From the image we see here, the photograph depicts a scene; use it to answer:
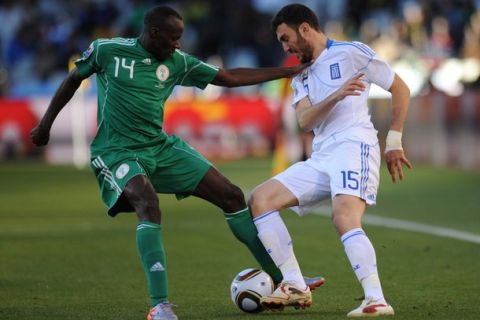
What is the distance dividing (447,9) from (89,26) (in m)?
8.40

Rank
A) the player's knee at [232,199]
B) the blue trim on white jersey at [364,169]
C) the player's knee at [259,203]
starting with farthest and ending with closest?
the player's knee at [232,199]
the player's knee at [259,203]
the blue trim on white jersey at [364,169]

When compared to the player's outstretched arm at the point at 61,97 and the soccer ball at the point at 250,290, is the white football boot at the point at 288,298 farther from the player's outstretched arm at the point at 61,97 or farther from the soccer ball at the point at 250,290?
the player's outstretched arm at the point at 61,97

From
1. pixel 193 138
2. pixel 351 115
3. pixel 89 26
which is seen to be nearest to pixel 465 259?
pixel 351 115

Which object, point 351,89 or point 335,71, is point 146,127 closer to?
point 335,71

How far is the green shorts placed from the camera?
777cm

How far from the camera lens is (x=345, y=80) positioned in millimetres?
7777

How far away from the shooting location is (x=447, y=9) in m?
27.0

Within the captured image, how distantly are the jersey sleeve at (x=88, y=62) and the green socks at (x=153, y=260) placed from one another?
1185 mm

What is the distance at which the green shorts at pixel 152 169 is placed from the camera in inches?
306

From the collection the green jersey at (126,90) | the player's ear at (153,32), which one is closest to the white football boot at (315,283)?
the green jersey at (126,90)

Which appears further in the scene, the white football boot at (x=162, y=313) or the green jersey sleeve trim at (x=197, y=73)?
the green jersey sleeve trim at (x=197, y=73)

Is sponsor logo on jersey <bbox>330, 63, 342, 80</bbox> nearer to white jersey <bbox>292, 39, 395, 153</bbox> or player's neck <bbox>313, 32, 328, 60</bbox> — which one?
white jersey <bbox>292, 39, 395, 153</bbox>

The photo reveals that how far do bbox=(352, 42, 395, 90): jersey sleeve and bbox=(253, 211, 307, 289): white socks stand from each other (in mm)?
1088

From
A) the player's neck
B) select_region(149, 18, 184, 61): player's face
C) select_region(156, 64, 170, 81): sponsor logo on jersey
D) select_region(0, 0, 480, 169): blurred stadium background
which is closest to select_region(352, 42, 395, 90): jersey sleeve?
A: the player's neck
